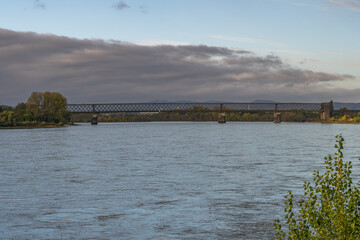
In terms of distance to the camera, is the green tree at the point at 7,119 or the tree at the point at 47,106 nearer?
the green tree at the point at 7,119

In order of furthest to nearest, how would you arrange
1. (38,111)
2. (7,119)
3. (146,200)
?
(38,111)
(7,119)
(146,200)

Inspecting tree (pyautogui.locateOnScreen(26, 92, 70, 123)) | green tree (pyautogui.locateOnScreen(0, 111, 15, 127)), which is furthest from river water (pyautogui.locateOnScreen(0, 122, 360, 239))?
tree (pyautogui.locateOnScreen(26, 92, 70, 123))

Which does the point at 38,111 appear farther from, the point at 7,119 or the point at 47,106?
the point at 7,119

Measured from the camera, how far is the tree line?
572ft

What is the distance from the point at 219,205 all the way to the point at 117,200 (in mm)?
5311

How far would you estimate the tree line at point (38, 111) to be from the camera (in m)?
174

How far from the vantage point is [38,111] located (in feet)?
615

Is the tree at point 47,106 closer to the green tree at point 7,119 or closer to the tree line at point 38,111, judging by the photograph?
the tree line at point 38,111

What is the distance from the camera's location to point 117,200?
77.5 ft

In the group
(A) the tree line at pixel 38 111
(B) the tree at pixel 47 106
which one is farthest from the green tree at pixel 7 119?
(B) the tree at pixel 47 106

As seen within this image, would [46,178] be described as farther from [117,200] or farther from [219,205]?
[219,205]

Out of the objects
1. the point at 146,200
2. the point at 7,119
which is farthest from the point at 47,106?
the point at 146,200

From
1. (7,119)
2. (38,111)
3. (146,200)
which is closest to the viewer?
(146,200)

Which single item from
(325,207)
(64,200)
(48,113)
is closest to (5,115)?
(48,113)
